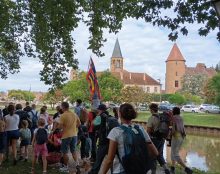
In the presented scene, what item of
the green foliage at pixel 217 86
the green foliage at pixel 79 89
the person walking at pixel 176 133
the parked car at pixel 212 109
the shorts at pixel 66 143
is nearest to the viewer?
the shorts at pixel 66 143

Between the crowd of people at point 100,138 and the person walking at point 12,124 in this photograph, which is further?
the person walking at point 12,124

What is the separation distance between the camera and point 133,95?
8288cm

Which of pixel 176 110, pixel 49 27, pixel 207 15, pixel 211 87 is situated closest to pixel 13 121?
pixel 49 27

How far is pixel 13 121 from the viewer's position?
1125 centimetres

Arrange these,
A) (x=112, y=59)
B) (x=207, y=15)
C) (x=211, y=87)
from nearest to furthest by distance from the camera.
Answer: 1. (x=207, y=15)
2. (x=211, y=87)
3. (x=112, y=59)

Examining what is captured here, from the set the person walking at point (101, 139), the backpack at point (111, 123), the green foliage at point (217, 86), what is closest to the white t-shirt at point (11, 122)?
the person walking at point (101, 139)

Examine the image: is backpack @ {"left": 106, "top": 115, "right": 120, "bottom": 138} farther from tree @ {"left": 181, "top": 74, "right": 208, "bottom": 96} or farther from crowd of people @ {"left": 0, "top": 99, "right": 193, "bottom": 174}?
tree @ {"left": 181, "top": 74, "right": 208, "bottom": 96}

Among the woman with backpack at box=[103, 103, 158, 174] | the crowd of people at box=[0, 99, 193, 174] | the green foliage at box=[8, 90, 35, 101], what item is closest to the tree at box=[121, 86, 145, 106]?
the green foliage at box=[8, 90, 35, 101]

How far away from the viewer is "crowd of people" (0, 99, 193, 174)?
193 inches

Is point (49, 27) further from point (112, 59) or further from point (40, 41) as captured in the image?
point (112, 59)

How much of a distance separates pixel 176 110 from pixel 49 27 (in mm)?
5107

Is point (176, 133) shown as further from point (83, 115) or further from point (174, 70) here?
point (174, 70)

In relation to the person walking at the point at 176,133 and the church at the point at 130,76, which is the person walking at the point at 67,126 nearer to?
the person walking at the point at 176,133

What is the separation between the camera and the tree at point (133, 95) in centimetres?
8194
